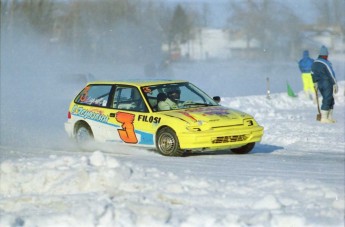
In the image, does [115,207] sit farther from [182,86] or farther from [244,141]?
[182,86]

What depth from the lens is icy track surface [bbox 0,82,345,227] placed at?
8477 mm

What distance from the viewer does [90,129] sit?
15.1m

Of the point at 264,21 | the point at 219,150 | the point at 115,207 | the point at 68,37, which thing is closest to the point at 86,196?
the point at 115,207

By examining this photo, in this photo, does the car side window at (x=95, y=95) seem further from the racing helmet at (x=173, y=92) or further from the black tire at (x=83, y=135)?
the racing helmet at (x=173, y=92)

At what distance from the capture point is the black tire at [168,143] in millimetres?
13414

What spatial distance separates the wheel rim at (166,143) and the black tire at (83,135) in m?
1.83

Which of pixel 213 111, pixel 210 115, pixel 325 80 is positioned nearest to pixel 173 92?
pixel 213 111

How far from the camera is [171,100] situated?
47.0ft

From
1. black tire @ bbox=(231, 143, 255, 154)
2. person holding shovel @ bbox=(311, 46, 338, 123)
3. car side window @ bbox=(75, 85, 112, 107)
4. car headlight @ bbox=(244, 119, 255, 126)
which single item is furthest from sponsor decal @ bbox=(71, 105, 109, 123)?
person holding shovel @ bbox=(311, 46, 338, 123)

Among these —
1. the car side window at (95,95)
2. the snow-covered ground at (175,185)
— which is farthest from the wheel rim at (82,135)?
the car side window at (95,95)

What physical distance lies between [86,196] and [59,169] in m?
1.27

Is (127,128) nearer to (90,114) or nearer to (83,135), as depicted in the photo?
(90,114)

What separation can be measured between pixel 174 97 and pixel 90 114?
1.67 metres

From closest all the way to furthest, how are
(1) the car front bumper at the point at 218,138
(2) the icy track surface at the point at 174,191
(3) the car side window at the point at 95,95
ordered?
(2) the icy track surface at the point at 174,191
(1) the car front bumper at the point at 218,138
(3) the car side window at the point at 95,95
